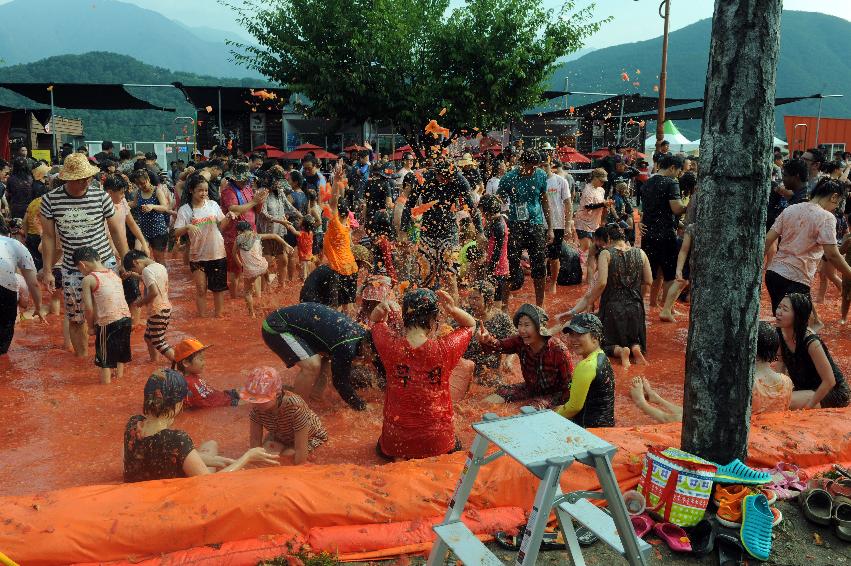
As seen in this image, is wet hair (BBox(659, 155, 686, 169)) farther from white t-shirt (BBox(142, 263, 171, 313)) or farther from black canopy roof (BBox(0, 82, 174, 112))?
black canopy roof (BBox(0, 82, 174, 112))

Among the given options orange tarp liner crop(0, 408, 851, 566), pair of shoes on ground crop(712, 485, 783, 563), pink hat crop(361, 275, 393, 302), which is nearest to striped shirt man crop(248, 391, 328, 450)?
orange tarp liner crop(0, 408, 851, 566)

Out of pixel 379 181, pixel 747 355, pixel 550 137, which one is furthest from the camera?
pixel 550 137

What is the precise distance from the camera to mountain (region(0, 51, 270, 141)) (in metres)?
52.1

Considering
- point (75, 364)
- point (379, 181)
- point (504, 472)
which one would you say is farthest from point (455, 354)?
point (379, 181)

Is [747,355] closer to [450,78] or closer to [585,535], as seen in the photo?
[585,535]

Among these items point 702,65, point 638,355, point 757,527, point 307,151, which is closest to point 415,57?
point 307,151

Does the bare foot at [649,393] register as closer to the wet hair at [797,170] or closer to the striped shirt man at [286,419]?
the striped shirt man at [286,419]

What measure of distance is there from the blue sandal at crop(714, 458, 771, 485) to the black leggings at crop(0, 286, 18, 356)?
6.54 meters

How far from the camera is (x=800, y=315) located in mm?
4934

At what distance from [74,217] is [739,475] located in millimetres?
5959

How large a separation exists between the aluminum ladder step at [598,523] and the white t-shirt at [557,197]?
22.5 ft

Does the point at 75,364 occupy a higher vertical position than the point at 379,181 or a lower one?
lower

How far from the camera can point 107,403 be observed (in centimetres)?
595

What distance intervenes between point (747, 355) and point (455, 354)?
1696 mm
